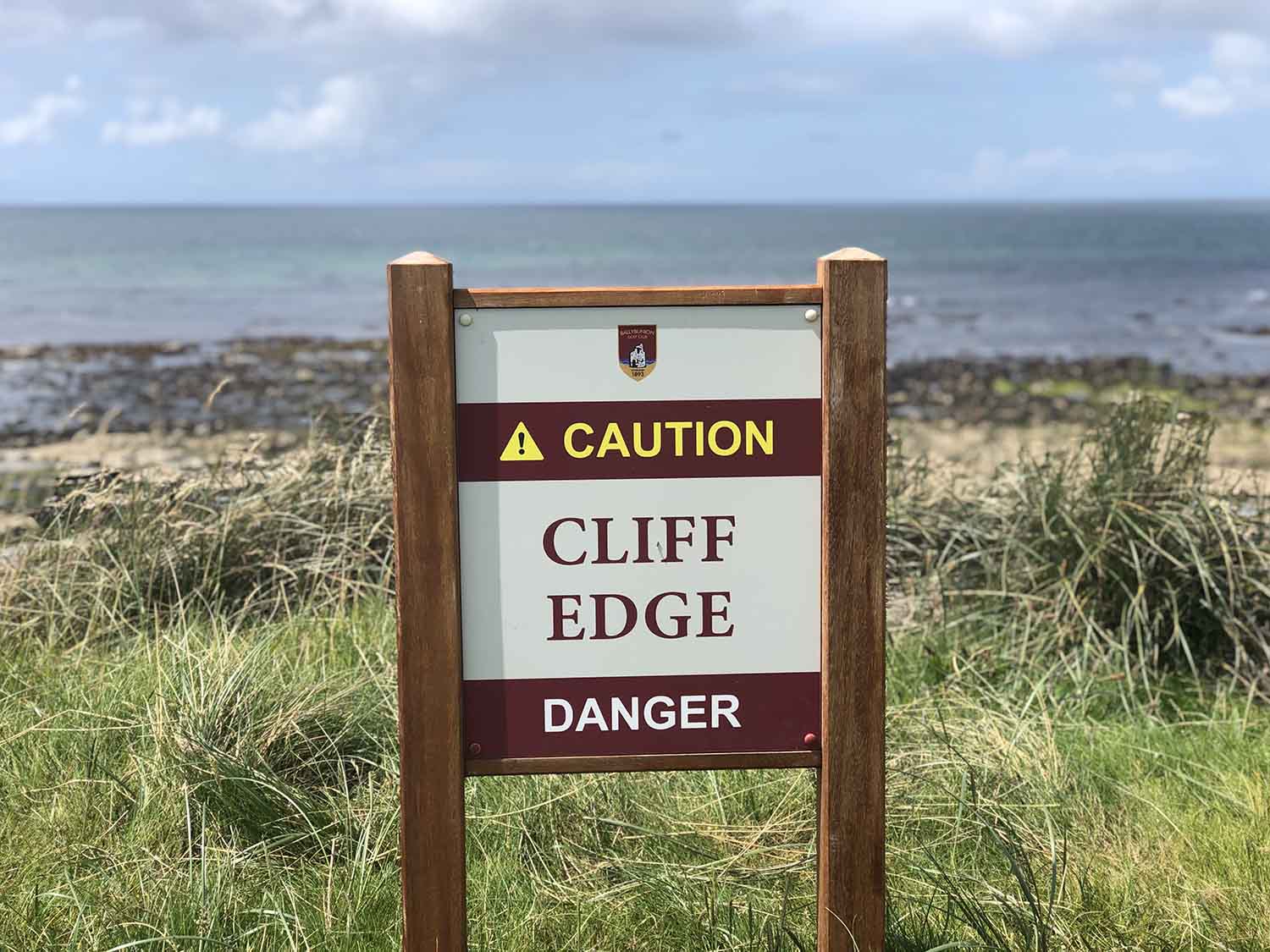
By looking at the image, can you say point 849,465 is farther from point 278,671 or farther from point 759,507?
point 278,671

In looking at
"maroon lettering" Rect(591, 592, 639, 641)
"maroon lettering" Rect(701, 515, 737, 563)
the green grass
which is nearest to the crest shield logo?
"maroon lettering" Rect(701, 515, 737, 563)

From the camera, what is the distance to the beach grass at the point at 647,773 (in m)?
3.16

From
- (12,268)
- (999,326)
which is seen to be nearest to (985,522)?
(999,326)

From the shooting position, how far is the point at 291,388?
20.8 meters

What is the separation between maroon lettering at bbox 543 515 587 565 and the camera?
2.70 meters

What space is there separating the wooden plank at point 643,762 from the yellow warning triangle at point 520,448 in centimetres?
65

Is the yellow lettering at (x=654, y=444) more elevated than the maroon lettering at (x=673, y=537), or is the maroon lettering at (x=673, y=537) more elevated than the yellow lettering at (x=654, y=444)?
the yellow lettering at (x=654, y=444)

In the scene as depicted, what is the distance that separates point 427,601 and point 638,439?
1.86ft

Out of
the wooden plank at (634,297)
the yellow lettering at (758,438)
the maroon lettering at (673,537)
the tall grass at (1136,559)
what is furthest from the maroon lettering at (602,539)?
the tall grass at (1136,559)

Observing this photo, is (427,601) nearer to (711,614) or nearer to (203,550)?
(711,614)

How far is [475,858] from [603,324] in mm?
1709

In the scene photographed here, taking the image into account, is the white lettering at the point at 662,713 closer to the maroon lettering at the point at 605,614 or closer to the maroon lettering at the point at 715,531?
the maroon lettering at the point at 605,614

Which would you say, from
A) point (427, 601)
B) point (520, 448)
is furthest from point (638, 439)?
point (427, 601)

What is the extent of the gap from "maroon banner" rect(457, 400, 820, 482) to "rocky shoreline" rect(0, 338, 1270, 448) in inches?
518
